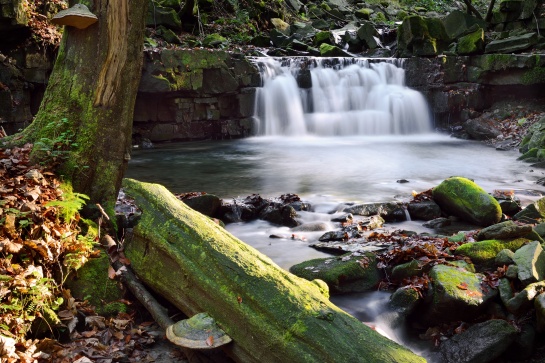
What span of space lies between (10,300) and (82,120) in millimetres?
2049

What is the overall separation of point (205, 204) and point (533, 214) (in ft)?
15.9

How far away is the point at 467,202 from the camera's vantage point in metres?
7.75

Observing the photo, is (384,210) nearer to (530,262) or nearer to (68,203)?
(530,262)

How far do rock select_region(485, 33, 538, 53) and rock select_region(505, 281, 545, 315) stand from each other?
53.4 feet

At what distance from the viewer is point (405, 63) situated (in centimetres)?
1941

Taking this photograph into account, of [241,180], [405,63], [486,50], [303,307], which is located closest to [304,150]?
[241,180]

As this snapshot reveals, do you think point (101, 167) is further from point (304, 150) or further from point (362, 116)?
point (362, 116)

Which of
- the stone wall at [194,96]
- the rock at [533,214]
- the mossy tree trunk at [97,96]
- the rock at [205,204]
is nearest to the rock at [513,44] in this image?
the stone wall at [194,96]

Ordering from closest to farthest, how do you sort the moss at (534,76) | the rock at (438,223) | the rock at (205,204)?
1. the rock at (438,223)
2. the rock at (205,204)
3. the moss at (534,76)

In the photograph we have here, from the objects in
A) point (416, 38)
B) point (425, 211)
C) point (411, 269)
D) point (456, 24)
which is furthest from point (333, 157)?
point (411, 269)

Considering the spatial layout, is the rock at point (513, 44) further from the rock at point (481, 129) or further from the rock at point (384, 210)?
the rock at point (384, 210)

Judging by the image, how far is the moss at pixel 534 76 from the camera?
17.3m

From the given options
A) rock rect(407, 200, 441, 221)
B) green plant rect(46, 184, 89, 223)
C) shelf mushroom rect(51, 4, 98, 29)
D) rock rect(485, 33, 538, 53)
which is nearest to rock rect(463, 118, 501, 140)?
rock rect(485, 33, 538, 53)

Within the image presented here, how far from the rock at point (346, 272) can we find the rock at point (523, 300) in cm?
135
